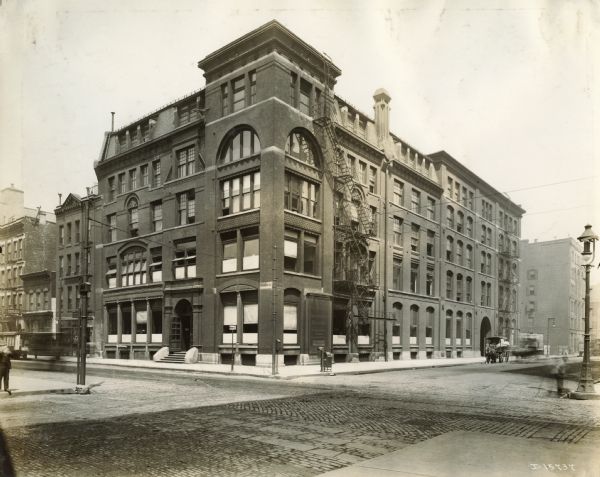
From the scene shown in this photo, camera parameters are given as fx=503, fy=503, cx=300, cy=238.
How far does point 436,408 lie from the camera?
43.9 feet

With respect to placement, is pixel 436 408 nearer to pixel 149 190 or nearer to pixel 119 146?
pixel 149 190

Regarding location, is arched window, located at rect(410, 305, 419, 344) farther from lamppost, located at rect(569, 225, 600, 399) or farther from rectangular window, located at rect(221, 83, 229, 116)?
lamppost, located at rect(569, 225, 600, 399)

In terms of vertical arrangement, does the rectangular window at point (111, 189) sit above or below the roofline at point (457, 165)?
below

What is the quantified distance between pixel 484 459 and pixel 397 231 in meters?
35.6

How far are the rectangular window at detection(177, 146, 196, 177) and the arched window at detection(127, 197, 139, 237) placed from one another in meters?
6.06

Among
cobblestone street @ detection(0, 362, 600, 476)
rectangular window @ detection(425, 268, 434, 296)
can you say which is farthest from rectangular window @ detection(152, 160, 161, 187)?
rectangular window @ detection(425, 268, 434, 296)

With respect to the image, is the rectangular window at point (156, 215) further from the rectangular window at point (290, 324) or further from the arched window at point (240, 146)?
the rectangular window at point (290, 324)

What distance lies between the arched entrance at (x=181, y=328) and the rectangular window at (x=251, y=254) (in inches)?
254

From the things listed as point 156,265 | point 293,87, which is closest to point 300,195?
point 293,87

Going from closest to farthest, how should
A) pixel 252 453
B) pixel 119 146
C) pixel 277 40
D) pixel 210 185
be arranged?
pixel 252 453 < pixel 277 40 < pixel 210 185 < pixel 119 146

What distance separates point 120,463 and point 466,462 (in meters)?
5.08

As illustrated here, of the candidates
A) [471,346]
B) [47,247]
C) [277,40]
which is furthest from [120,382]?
[471,346]

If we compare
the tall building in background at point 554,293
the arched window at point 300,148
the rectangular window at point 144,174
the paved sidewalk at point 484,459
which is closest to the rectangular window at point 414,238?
the arched window at point 300,148

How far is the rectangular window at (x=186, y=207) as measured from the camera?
35219mm
